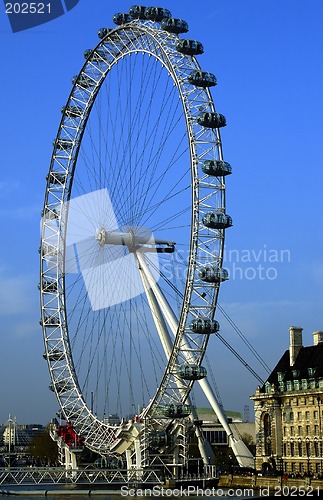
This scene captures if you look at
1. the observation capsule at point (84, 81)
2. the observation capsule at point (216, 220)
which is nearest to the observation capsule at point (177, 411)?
the observation capsule at point (216, 220)

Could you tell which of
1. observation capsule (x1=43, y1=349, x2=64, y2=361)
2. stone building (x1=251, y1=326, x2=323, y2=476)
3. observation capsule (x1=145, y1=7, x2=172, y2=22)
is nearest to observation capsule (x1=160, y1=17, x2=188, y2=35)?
observation capsule (x1=145, y1=7, x2=172, y2=22)

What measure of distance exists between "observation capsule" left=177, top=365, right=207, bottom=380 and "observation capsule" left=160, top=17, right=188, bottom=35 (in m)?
17.9

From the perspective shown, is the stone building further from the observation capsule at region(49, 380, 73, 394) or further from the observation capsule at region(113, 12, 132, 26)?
the observation capsule at region(113, 12, 132, 26)

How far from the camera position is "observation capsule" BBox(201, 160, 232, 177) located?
49803 millimetres

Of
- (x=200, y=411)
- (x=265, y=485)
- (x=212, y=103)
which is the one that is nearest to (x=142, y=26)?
(x=212, y=103)

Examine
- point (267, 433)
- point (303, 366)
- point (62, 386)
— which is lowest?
point (267, 433)

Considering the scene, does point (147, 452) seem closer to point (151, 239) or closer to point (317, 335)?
point (151, 239)

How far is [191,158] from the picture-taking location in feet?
165

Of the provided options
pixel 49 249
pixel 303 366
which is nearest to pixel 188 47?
pixel 49 249

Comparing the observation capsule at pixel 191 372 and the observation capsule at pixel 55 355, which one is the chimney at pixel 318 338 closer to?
the observation capsule at pixel 55 355

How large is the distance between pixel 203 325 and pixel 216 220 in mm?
5498

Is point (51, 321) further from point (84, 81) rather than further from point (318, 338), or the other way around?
point (318, 338)

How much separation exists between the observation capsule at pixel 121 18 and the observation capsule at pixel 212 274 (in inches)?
626

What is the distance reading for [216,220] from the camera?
4978 centimetres
